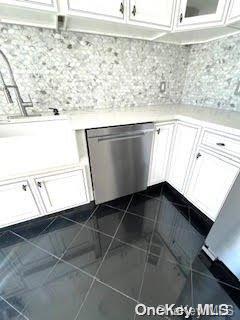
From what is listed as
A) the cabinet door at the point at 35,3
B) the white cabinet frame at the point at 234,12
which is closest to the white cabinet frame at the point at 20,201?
the cabinet door at the point at 35,3

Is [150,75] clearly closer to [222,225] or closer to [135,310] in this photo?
[222,225]

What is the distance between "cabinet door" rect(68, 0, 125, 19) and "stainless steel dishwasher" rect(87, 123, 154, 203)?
81 cm

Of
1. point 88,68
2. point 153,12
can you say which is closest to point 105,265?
point 88,68

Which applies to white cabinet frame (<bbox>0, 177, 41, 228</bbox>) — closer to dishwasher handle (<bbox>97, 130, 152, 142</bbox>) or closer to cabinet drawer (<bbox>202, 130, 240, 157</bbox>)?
dishwasher handle (<bbox>97, 130, 152, 142</bbox>)

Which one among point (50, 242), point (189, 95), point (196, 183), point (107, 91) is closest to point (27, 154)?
point (50, 242)

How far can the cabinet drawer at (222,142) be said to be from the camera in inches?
42.1

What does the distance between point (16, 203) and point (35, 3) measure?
1381mm

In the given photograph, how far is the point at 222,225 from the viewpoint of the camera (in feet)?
3.42

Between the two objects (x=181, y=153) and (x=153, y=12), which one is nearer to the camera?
(x=153, y=12)

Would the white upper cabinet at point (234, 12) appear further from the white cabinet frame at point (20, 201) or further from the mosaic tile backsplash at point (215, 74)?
the white cabinet frame at point (20, 201)

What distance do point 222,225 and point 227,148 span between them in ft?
1.74

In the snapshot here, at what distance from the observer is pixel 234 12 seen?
1117 millimetres

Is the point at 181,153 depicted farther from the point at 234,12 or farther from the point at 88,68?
the point at 88,68

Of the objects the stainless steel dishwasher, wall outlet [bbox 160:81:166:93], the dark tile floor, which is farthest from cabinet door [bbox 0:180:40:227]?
wall outlet [bbox 160:81:166:93]
